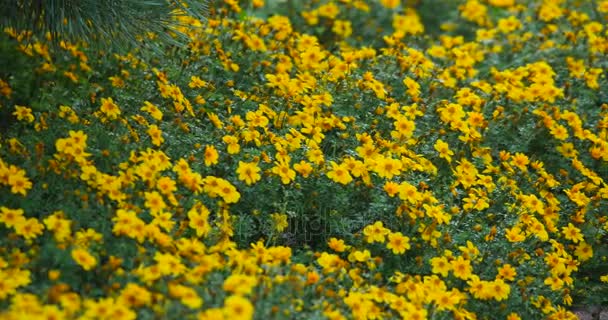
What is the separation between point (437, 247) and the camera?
353cm

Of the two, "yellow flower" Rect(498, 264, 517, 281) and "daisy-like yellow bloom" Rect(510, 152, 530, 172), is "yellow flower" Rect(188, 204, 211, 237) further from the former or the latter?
"daisy-like yellow bloom" Rect(510, 152, 530, 172)

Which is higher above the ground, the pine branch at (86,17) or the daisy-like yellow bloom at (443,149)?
the pine branch at (86,17)

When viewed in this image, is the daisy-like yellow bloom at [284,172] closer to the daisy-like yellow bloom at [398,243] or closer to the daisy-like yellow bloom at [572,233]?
the daisy-like yellow bloom at [398,243]

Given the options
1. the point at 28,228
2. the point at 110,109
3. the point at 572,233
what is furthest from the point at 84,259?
the point at 572,233

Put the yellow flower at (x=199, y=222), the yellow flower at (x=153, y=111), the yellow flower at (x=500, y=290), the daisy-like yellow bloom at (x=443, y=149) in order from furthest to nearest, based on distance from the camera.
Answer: the daisy-like yellow bloom at (x=443, y=149) → the yellow flower at (x=153, y=111) → the yellow flower at (x=500, y=290) → the yellow flower at (x=199, y=222)

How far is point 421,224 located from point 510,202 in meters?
0.60

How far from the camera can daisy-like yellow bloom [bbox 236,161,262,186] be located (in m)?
3.47

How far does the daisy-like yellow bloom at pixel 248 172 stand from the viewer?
3.47 metres

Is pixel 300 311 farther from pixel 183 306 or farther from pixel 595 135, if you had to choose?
pixel 595 135

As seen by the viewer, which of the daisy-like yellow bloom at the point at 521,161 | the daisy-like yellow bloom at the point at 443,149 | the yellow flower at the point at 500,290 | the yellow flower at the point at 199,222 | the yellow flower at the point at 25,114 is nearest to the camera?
the yellow flower at the point at 199,222

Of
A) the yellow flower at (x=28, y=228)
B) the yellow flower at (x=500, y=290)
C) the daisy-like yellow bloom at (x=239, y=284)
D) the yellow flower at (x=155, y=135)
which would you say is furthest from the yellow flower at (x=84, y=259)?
the yellow flower at (x=500, y=290)

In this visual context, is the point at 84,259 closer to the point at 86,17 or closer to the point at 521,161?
the point at 86,17

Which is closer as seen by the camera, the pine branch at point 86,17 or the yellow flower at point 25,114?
the yellow flower at point 25,114

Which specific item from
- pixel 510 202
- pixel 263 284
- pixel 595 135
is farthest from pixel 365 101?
pixel 263 284
